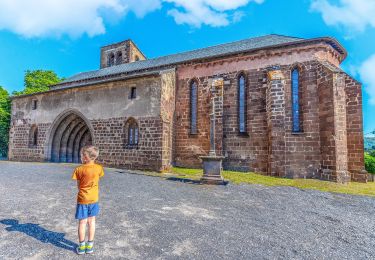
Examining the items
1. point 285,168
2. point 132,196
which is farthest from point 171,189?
point 285,168

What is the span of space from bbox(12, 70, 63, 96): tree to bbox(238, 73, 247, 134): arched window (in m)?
25.2

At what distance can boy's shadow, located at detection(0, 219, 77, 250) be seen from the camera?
111 inches

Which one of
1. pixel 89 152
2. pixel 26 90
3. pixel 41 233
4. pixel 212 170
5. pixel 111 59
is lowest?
pixel 41 233

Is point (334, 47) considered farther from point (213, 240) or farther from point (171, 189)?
point (213, 240)

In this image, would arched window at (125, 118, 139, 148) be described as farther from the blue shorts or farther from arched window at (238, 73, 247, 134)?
the blue shorts

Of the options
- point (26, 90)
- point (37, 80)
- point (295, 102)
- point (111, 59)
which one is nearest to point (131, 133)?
point (295, 102)

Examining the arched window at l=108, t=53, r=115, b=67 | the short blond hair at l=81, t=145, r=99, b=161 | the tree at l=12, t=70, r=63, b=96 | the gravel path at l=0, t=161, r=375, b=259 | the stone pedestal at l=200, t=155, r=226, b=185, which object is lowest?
the gravel path at l=0, t=161, r=375, b=259

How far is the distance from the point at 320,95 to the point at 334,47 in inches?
129

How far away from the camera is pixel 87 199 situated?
8.71 feet

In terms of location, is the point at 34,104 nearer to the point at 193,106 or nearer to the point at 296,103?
the point at 193,106

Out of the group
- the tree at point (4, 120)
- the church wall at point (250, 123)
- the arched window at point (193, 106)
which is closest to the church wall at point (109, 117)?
the church wall at point (250, 123)

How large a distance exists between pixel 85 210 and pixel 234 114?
1028 cm

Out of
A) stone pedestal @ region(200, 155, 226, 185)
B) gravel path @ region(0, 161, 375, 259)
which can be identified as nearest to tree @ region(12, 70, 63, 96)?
gravel path @ region(0, 161, 375, 259)

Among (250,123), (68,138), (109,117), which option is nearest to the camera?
(250,123)
